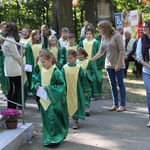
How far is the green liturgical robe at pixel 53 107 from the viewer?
17.1ft

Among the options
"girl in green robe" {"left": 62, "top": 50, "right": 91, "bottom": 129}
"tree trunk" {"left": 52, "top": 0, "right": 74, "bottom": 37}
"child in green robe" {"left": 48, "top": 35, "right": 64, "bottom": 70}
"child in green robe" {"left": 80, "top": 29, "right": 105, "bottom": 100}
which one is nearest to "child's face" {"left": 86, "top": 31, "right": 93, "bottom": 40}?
"child in green robe" {"left": 80, "top": 29, "right": 105, "bottom": 100}

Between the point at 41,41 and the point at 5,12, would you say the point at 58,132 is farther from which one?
the point at 5,12

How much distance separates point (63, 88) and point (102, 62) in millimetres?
4146

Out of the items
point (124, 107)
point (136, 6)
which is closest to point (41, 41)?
point (124, 107)

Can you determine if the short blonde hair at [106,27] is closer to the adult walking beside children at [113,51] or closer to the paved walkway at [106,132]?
the adult walking beside children at [113,51]

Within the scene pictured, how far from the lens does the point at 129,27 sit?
16.4 m

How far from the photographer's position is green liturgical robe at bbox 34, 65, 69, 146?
5.20m

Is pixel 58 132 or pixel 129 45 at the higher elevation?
pixel 129 45

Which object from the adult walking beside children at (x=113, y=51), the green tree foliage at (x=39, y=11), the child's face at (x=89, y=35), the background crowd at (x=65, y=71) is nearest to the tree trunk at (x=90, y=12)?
the green tree foliage at (x=39, y=11)

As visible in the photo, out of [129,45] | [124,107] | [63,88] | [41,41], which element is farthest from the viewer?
[129,45]

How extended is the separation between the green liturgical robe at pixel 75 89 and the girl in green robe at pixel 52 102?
802 mm

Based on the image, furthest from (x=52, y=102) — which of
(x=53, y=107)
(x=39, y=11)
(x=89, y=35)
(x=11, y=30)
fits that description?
(x=39, y=11)

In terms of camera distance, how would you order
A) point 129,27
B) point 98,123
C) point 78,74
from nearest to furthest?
point 78,74, point 98,123, point 129,27

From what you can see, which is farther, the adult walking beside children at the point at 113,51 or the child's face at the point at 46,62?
the adult walking beside children at the point at 113,51
